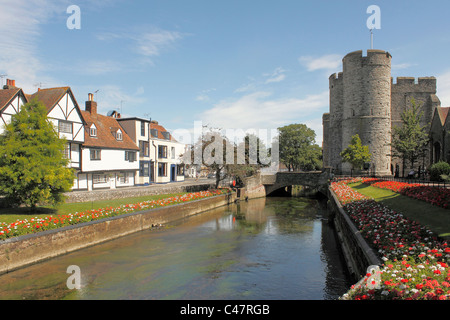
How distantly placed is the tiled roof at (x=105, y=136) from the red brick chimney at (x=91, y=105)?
51 centimetres

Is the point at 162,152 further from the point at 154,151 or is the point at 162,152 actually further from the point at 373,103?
the point at 373,103

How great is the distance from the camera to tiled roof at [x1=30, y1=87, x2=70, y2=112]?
95.3 feet

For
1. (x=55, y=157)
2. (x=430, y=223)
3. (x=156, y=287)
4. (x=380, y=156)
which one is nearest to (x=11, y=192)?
(x=55, y=157)

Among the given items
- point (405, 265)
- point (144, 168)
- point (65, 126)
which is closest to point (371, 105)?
point (144, 168)

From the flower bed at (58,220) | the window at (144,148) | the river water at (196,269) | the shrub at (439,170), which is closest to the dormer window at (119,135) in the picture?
the window at (144,148)

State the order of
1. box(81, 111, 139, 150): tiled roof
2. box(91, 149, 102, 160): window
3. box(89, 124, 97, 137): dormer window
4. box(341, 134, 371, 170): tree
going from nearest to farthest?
box(91, 149, 102, 160): window < box(81, 111, 139, 150): tiled roof < box(89, 124, 97, 137): dormer window < box(341, 134, 371, 170): tree

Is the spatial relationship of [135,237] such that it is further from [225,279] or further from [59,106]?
[59,106]

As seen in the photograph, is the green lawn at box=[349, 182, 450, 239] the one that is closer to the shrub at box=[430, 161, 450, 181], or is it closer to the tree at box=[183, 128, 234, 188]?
the shrub at box=[430, 161, 450, 181]

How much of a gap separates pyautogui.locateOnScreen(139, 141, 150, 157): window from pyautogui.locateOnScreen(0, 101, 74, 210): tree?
2405 centimetres

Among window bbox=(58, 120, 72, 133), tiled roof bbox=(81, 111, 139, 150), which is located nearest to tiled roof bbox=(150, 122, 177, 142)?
tiled roof bbox=(81, 111, 139, 150)

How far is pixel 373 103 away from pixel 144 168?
121 feet

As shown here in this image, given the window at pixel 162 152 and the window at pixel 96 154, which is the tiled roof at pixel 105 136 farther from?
the window at pixel 162 152

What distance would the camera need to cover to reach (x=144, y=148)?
4566 cm

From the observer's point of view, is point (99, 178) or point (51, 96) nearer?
point (51, 96)
